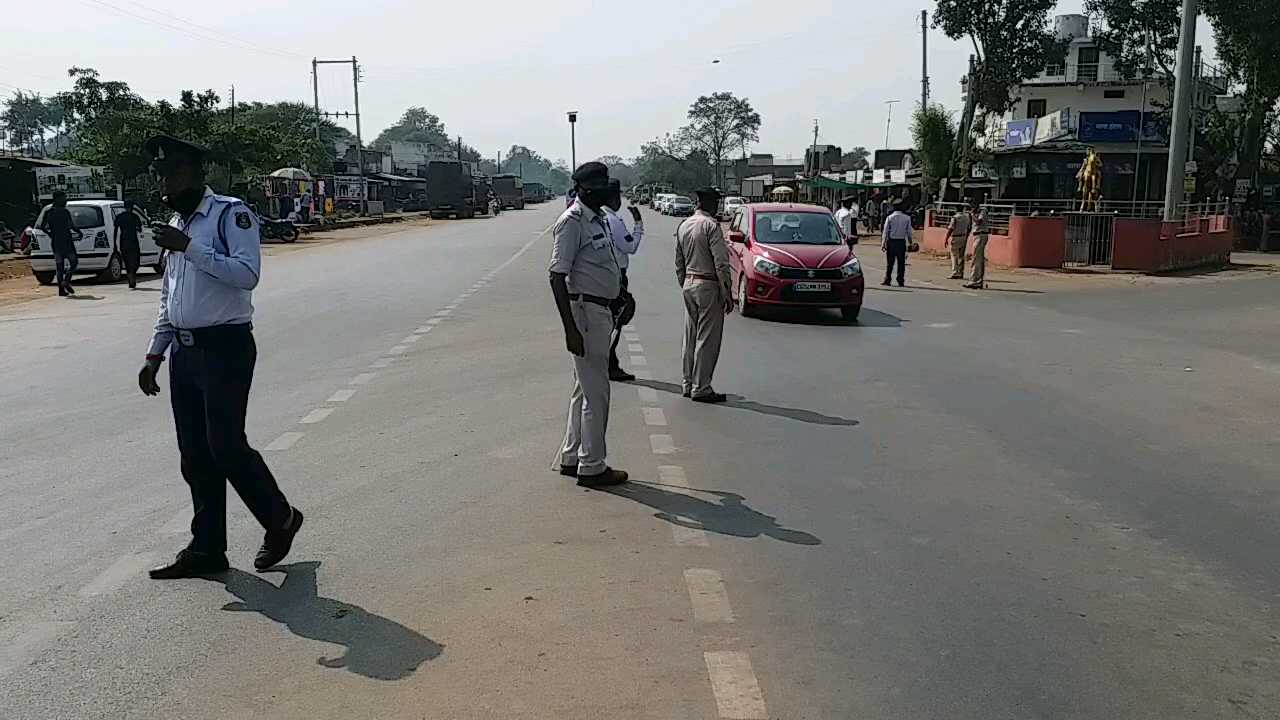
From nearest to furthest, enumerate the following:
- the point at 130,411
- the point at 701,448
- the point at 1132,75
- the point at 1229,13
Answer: the point at 701,448, the point at 130,411, the point at 1229,13, the point at 1132,75

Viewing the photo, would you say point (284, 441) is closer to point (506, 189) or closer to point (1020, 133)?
point (1020, 133)

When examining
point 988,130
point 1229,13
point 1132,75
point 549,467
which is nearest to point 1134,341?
point 549,467

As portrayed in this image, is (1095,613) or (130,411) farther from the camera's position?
(130,411)

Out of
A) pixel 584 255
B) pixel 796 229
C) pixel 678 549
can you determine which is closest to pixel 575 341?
pixel 584 255

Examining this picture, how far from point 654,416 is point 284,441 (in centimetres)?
272

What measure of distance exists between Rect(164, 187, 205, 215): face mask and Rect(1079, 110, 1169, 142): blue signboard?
4031 cm

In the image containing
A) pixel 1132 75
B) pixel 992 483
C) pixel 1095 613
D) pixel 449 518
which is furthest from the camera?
pixel 1132 75

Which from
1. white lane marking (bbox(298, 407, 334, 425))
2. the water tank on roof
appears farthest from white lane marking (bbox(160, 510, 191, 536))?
the water tank on roof

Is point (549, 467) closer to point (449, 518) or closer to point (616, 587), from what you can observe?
point (449, 518)

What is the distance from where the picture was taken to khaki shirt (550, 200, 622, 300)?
6363mm

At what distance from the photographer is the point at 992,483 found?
22.3ft

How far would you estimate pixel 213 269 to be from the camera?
4672mm

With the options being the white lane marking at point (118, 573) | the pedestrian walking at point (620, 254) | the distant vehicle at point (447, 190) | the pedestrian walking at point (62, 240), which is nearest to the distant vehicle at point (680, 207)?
the distant vehicle at point (447, 190)

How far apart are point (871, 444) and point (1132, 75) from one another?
139 feet
